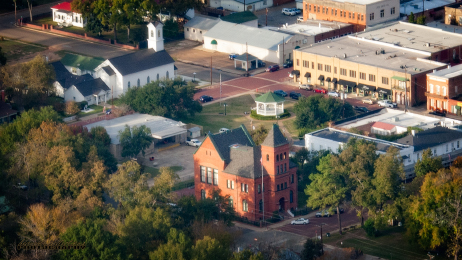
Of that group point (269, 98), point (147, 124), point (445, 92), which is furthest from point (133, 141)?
point (445, 92)

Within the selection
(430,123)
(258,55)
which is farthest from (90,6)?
(430,123)

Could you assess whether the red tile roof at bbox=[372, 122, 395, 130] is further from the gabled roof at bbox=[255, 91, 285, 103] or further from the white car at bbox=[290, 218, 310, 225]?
the white car at bbox=[290, 218, 310, 225]

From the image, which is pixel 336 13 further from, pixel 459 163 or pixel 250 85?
pixel 459 163

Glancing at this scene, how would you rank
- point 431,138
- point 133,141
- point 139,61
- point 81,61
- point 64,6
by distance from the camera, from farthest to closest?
point 64,6, point 81,61, point 139,61, point 133,141, point 431,138

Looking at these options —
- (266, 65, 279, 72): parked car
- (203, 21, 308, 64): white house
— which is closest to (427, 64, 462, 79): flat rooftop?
(266, 65, 279, 72): parked car

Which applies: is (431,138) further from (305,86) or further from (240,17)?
(240,17)

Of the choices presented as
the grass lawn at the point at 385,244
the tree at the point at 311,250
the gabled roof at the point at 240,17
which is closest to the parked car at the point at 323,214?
the grass lawn at the point at 385,244
